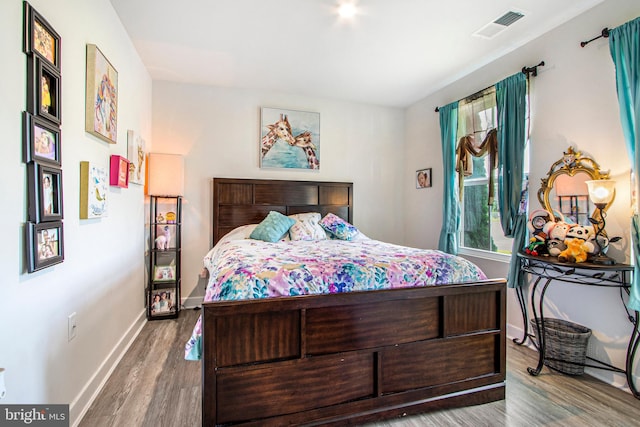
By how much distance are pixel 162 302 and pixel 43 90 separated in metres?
2.60

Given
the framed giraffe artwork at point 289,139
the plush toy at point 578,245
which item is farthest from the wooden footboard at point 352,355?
the framed giraffe artwork at point 289,139

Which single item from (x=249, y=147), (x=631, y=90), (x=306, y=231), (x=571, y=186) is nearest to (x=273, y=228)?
(x=306, y=231)

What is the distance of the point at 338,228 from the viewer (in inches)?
147

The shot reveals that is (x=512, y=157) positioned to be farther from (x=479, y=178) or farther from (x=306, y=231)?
(x=306, y=231)

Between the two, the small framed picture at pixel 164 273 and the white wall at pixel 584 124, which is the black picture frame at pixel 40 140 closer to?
the small framed picture at pixel 164 273

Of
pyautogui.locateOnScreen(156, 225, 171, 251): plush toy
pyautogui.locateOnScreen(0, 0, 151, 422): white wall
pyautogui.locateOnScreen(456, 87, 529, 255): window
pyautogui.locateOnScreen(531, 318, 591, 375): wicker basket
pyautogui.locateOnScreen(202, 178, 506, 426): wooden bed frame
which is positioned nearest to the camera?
pyautogui.locateOnScreen(0, 0, 151, 422): white wall

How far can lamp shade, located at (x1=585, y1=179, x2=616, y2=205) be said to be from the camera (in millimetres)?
2125

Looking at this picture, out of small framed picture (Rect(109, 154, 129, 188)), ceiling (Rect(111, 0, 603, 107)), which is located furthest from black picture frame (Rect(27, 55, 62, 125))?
ceiling (Rect(111, 0, 603, 107))

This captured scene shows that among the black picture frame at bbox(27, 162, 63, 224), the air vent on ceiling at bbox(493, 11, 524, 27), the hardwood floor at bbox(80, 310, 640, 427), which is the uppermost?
the air vent on ceiling at bbox(493, 11, 524, 27)

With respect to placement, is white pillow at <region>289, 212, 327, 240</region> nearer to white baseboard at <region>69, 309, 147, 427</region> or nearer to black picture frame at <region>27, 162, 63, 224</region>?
white baseboard at <region>69, 309, 147, 427</region>

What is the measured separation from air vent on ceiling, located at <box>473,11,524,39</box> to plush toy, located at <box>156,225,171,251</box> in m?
3.72

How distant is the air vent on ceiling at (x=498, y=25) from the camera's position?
2445 millimetres

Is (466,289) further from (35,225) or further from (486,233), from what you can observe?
(35,225)

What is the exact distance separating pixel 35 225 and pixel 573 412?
3018 millimetres
